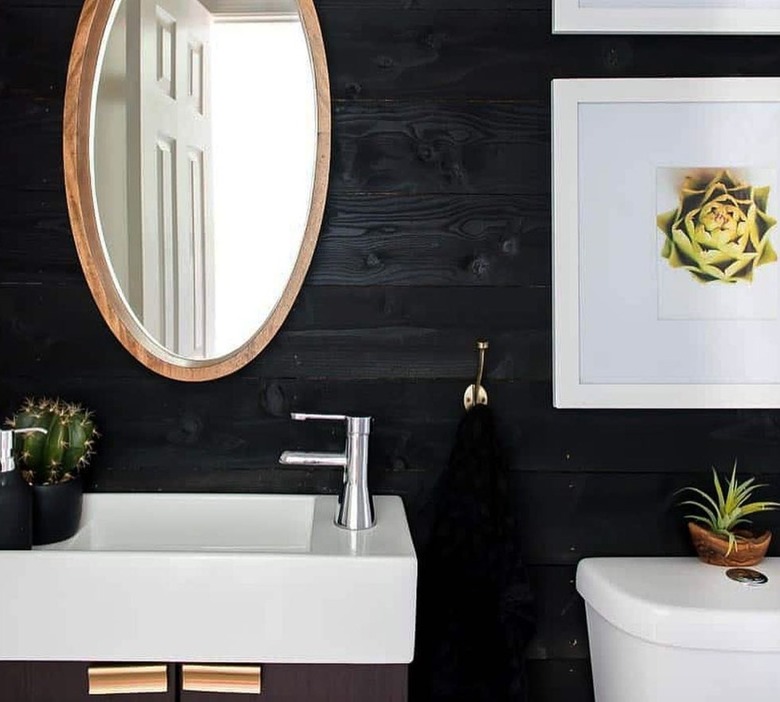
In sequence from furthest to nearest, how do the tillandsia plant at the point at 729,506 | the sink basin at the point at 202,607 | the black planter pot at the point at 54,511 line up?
the tillandsia plant at the point at 729,506 → the black planter pot at the point at 54,511 → the sink basin at the point at 202,607

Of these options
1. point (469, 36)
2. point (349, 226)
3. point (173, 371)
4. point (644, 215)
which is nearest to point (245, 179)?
point (349, 226)

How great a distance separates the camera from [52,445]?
126cm

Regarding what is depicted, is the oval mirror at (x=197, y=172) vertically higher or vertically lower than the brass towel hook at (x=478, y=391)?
higher

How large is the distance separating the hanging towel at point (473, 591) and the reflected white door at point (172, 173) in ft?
1.57

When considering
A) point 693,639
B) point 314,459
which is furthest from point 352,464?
point 693,639

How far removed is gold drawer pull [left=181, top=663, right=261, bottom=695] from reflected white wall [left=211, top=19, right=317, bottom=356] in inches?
20.3

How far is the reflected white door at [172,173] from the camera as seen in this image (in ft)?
4.63

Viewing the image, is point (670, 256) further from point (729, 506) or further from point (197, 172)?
point (197, 172)

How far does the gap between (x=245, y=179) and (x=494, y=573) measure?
0.75m

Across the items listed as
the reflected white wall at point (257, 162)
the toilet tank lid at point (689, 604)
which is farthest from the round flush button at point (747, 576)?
the reflected white wall at point (257, 162)

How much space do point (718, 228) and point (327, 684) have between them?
0.94 metres

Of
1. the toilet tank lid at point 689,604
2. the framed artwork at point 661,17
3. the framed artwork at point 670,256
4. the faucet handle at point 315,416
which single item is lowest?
the toilet tank lid at point 689,604

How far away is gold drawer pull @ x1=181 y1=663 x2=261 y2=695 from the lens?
43.8 inches

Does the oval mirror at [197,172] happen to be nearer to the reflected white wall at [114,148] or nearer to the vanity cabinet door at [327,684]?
the reflected white wall at [114,148]
